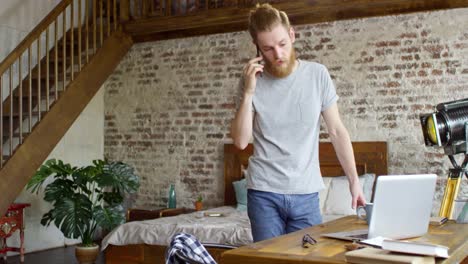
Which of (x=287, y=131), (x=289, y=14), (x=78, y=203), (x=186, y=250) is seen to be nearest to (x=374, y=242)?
(x=186, y=250)

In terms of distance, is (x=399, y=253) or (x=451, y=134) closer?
(x=399, y=253)

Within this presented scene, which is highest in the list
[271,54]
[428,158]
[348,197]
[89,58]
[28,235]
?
[89,58]

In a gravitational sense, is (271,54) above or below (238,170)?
above

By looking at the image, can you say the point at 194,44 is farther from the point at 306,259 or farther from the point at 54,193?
the point at 306,259

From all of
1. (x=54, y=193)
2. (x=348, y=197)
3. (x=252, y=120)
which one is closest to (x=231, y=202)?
(x=348, y=197)

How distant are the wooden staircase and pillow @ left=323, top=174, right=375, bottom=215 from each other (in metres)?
3.06

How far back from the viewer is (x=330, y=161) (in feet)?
21.6

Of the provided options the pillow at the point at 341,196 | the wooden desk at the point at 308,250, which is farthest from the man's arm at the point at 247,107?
the pillow at the point at 341,196

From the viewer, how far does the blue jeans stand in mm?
2408

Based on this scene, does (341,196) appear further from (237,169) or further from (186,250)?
(186,250)

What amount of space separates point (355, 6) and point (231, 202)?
279 cm

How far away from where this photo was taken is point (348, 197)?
233 inches

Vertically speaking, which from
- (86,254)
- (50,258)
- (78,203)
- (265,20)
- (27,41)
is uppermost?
(27,41)

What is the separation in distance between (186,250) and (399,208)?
0.73 m
